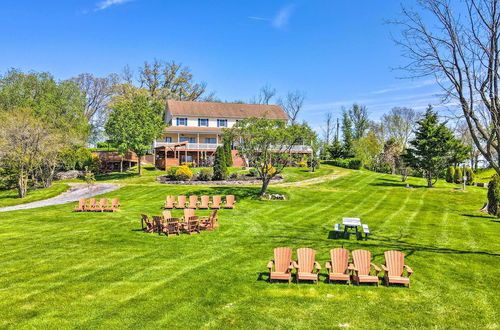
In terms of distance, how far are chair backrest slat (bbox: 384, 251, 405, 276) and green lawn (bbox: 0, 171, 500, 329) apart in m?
0.52

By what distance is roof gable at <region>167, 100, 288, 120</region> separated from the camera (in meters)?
51.1

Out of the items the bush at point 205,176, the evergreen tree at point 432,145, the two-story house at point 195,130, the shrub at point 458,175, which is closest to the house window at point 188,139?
the two-story house at point 195,130

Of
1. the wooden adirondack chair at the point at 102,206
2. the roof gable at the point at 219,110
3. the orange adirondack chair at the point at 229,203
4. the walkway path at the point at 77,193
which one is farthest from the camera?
the roof gable at the point at 219,110

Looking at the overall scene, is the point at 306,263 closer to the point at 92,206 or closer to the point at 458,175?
the point at 92,206

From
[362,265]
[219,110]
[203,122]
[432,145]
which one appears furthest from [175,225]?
[219,110]

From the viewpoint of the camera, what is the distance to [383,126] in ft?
228

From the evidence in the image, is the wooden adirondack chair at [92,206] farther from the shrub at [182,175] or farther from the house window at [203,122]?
the house window at [203,122]

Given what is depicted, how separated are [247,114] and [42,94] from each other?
2889 cm

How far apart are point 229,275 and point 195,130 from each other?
41.0 meters

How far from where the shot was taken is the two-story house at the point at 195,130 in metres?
45.7

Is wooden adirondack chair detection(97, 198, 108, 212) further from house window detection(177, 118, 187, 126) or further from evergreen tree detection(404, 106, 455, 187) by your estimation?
house window detection(177, 118, 187, 126)

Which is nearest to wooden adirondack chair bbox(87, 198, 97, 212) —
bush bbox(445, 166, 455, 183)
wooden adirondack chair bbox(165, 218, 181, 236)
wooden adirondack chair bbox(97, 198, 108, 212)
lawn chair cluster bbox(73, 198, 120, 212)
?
lawn chair cluster bbox(73, 198, 120, 212)

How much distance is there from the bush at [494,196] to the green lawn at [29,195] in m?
32.9

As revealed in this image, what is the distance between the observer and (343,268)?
9969 millimetres
